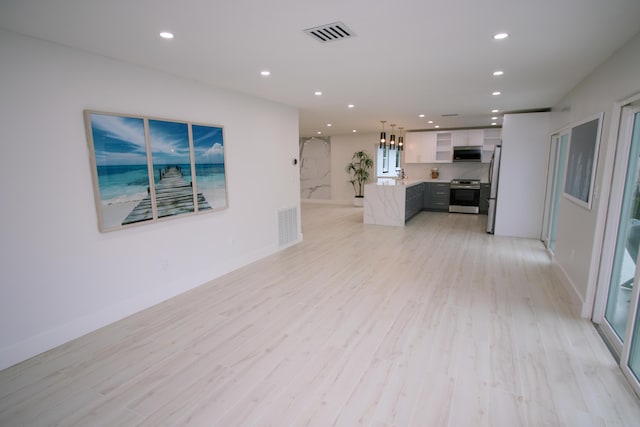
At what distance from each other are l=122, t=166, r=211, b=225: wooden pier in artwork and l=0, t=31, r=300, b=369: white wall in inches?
5.5

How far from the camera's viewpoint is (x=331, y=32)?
94.9 inches

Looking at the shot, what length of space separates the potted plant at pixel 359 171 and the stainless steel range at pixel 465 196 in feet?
9.17

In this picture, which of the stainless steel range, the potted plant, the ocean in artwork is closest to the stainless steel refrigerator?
the stainless steel range

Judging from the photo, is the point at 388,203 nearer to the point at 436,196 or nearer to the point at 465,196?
the point at 436,196

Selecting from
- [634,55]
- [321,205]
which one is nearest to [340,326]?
[634,55]

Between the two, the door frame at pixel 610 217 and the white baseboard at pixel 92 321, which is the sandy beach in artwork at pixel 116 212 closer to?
the white baseboard at pixel 92 321

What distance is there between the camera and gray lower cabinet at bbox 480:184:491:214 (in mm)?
8945

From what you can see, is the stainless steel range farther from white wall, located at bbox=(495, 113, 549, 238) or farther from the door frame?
the door frame

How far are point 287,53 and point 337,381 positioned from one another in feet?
9.09

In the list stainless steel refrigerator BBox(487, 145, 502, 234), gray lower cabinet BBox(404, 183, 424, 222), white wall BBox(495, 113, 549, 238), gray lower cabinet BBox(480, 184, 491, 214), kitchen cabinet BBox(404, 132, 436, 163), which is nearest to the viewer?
white wall BBox(495, 113, 549, 238)

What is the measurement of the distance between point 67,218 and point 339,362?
2610 mm

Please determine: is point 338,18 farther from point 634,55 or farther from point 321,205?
point 321,205

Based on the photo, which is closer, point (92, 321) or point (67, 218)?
point (67, 218)

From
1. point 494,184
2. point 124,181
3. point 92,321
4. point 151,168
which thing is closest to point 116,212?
point 124,181
